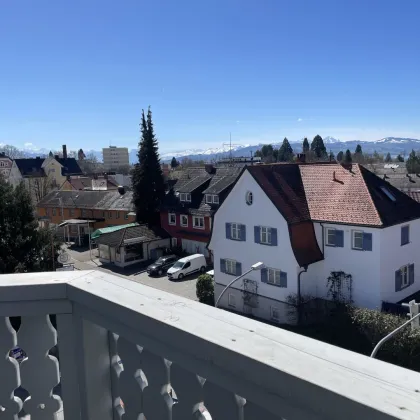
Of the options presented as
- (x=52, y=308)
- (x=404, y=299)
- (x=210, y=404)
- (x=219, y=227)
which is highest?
(x=52, y=308)

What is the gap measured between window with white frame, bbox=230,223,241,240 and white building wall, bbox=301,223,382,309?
12.3ft

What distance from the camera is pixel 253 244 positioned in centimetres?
2206

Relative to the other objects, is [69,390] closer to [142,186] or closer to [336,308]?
[336,308]

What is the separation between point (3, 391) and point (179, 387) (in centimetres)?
115

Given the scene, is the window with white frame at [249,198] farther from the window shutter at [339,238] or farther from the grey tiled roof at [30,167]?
the grey tiled roof at [30,167]

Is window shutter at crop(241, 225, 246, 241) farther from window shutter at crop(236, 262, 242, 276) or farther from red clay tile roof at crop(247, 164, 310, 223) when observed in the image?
red clay tile roof at crop(247, 164, 310, 223)

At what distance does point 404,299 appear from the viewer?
2134 cm

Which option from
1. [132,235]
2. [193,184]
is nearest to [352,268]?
[193,184]

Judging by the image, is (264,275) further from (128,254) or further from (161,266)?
(128,254)

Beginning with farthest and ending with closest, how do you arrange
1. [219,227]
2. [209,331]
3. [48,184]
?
[48,184] < [219,227] < [209,331]

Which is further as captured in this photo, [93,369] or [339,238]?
[339,238]

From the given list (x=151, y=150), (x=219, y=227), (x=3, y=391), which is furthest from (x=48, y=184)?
(x=3, y=391)

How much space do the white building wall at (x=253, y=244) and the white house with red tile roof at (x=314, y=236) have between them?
0.05 m

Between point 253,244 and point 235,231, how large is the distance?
1.33 metres
